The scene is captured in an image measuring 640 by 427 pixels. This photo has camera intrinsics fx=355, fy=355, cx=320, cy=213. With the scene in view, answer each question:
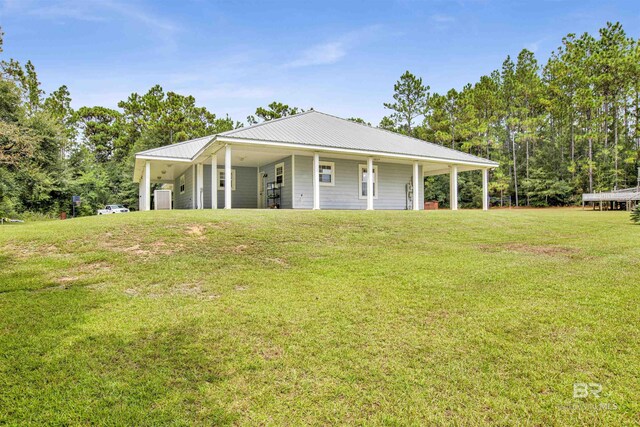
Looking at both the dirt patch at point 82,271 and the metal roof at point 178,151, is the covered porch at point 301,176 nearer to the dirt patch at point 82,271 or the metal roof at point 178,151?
the metal roof at point 178,151

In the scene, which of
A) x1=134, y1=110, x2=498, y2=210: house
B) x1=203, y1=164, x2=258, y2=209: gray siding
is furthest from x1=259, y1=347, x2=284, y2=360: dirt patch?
x1=203, y1=164, x2=258, y2=209: gray siding

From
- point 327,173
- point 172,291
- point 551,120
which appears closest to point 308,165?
point 327,173

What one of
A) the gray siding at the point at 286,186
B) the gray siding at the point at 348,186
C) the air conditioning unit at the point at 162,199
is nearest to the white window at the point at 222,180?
the gray siding at the point at 286,186

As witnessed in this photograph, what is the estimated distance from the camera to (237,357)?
3.21m

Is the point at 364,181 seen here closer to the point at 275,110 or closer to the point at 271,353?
the point at 271,353

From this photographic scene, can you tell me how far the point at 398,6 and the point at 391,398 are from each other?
14.7m

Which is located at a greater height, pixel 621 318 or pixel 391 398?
pixel 621 318

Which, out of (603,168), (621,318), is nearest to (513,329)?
(621,318)

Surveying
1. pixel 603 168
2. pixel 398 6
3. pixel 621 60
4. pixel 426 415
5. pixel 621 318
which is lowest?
pixel 426 415

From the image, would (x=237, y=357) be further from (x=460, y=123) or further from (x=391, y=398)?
(x=460, y=123)

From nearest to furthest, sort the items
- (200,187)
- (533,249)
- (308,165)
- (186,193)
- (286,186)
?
(533,249) < (308,165) < (286,186) < (200,187) < (186,193)

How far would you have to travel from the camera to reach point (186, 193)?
22.2 m

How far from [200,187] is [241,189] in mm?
2068

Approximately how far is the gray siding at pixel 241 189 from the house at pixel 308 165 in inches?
2.0
